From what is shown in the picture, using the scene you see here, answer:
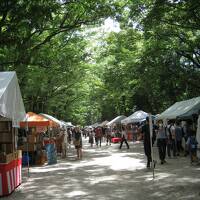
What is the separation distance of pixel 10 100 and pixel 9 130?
233 centimetres

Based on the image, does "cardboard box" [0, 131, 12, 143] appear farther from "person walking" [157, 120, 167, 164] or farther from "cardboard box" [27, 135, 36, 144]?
"cardboard box" [27, 135, 36, 144]

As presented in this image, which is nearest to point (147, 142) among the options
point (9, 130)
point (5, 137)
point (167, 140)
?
point (167, 140)

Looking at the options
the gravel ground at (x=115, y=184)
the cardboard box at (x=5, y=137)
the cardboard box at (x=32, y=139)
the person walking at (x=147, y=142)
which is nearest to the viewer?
the gravel ground at (x=115, y=184)

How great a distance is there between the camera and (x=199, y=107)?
23.2 metres

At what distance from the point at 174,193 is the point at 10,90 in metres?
5.02

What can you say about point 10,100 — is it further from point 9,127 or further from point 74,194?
point 74,194

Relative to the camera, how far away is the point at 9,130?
43.9 feet

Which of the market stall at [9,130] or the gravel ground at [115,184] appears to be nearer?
the gravel ground at [115,184]

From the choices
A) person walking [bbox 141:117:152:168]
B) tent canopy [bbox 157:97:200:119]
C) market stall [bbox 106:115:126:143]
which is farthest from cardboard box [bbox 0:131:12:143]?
market stall [bbox 106:115:126:143]

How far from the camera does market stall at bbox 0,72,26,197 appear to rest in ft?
36.1

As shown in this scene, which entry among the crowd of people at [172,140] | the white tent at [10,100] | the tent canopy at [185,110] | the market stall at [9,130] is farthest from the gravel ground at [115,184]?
the tent canopy at [185,110]

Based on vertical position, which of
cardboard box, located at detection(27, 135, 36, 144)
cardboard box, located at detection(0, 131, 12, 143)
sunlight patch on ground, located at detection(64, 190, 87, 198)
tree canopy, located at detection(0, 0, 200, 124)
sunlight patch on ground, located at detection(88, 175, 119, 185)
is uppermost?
tree canopy, located at detection(0, 0, 200, 124)

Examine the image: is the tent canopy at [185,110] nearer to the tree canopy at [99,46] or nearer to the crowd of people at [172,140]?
the crowd of people at [172,140]

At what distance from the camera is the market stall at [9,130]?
11000 millimetres
